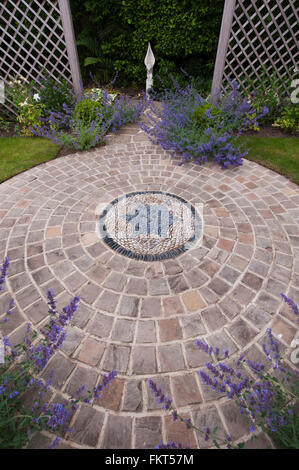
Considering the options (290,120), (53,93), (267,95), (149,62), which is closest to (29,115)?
(53,93)

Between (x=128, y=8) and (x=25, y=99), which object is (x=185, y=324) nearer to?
(x=25, y=99)

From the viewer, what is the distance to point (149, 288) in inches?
95.9

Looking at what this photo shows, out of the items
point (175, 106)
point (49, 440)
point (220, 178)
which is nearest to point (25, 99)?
point (175, 106)

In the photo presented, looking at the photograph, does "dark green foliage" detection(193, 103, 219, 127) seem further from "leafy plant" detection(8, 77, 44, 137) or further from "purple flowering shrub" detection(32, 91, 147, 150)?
"leafy plant" detection(8, 77, 44, 137)

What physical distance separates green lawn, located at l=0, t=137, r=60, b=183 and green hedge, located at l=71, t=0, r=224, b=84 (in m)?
2.98

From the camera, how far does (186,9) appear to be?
593 centimetres

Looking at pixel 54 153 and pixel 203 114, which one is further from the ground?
pixel 203 114

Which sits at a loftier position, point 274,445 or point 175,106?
point 175,106

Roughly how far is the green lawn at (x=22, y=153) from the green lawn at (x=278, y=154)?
10.9ft

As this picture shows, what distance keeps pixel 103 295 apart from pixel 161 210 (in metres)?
1.30

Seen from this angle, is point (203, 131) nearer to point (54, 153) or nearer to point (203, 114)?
point (203, 114)

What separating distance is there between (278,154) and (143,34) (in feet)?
14.5

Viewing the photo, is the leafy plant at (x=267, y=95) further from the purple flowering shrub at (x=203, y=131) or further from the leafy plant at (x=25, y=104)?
the leafy plant at (x=25, y=104)

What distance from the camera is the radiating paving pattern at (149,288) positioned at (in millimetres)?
1731
